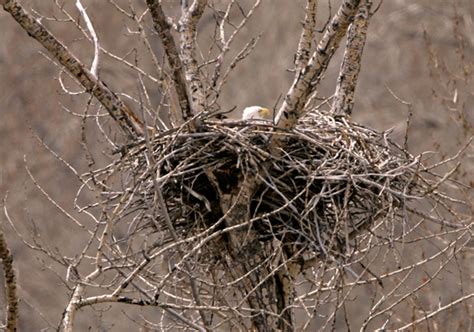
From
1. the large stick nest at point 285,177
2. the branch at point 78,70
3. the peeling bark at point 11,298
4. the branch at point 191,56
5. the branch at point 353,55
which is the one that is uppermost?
the branch at point 353,55

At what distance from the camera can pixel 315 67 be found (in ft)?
19.8

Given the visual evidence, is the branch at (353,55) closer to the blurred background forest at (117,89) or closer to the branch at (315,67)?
the branch at (315,67)

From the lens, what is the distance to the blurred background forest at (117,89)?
60.0 ft

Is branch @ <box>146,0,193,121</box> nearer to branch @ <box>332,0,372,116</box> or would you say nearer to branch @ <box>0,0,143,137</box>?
branch @ <box>0,0,143,137</box>

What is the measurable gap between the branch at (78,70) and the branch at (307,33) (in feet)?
2.85

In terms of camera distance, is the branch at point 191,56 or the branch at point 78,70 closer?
the branch at point 78,70

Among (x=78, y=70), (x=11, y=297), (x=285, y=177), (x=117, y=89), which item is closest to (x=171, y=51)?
(x=78, y=70)

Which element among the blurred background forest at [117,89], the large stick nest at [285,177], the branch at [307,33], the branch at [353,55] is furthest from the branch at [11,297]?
the blurred background forest at [117,89]

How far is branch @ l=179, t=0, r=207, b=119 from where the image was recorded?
6637 mm

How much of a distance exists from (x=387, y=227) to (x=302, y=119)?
2.29ft

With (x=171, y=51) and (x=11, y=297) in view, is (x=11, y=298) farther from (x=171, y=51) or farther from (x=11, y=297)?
(x=171, y=51)

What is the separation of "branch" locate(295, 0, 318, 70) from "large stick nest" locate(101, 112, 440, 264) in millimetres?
338

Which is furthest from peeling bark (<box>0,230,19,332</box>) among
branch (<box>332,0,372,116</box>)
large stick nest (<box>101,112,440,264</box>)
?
branch (<box>332,0,372,116</box>)

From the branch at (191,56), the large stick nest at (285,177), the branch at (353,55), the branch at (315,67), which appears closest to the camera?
the branch at (315,67)
